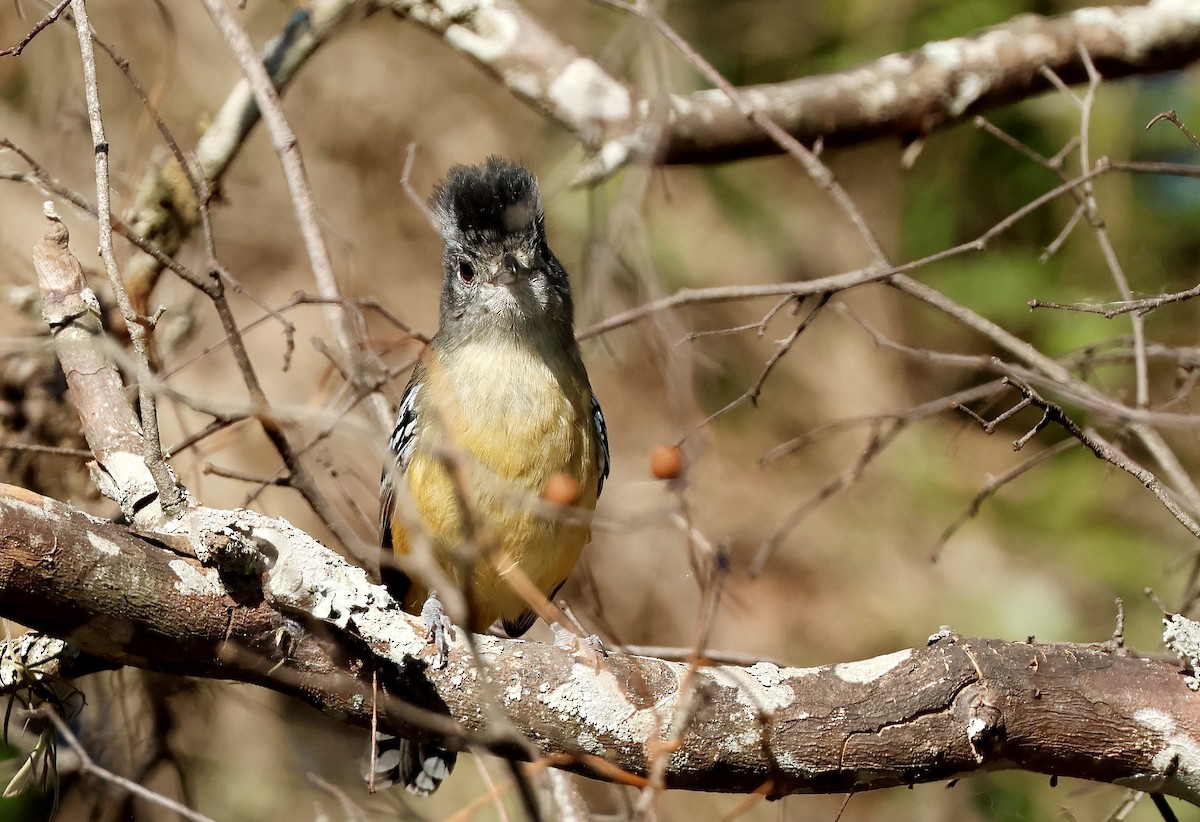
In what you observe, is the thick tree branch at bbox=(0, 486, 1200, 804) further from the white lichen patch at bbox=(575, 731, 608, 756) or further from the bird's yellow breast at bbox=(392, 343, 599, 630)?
the bird's yellow breast at bbox=(392, 343, 599, 630)

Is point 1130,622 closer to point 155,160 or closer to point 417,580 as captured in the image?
point 417,580

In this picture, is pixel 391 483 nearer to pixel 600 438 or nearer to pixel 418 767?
pixel 600 438

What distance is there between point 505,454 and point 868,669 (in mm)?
1417

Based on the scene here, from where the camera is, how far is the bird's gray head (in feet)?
13.3

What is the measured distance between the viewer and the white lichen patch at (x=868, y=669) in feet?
9.36

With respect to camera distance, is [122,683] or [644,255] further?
[122,683]

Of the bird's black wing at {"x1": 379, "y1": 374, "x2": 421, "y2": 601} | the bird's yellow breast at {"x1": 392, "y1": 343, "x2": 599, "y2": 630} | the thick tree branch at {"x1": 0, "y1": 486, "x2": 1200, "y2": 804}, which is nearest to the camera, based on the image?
the thick tree branch at {"x1": 0, "y1": 486, "x2": 1200, "y2": 804}

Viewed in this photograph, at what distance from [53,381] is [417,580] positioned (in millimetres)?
1557

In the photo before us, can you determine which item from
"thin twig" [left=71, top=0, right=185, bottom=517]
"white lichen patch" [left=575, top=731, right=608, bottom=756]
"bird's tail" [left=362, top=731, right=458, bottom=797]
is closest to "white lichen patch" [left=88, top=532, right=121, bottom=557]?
"thin twig" [left=71, top=0, right=185, bottom=517]

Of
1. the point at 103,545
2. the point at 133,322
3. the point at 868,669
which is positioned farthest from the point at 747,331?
the point at 103,545

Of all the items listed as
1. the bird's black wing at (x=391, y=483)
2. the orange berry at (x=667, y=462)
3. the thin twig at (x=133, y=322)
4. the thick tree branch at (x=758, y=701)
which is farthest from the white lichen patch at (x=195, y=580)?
the bird's black wing at (x=391, y=483)

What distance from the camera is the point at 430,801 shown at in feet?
20.0

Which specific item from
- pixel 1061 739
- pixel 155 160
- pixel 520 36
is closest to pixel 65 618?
pixel 1061 739

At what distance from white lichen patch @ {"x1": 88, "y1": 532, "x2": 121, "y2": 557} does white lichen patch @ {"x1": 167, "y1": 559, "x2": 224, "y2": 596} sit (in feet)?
0.37
